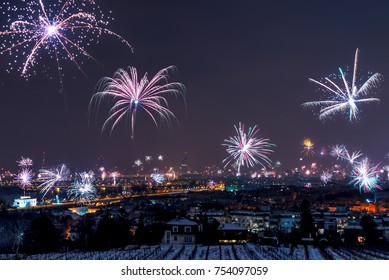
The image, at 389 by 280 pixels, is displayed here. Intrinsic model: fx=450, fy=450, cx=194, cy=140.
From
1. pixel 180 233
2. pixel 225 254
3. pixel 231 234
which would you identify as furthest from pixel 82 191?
pixel 225 254

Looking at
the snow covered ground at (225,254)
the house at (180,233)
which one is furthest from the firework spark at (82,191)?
the snow covered ground at (225,254)

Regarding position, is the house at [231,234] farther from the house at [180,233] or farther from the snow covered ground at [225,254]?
the snow covered ground at [225,254]

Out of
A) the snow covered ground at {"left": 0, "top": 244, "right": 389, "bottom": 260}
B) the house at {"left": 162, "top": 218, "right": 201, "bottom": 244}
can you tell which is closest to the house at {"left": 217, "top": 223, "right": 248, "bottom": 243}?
the house at {"left": 162, "top": 218, "right": 201, "bottom": 244}

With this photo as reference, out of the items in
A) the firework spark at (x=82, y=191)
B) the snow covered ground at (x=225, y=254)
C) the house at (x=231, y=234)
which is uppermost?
the firework spark at (x=82, y=191)

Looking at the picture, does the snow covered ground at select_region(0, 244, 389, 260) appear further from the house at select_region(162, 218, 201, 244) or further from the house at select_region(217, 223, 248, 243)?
the house at select_region(217, 223, 248, 243)
